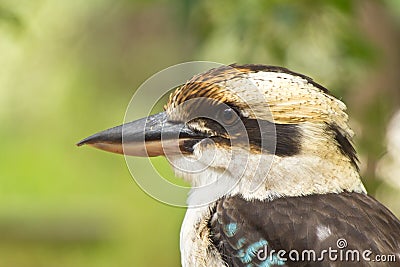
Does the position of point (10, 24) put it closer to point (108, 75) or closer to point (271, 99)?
point (271, 99)

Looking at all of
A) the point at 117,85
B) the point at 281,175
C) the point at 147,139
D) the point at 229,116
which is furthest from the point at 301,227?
the point at 117,85

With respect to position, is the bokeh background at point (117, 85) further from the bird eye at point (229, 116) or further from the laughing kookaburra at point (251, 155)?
the bird eye at point (229, 116)

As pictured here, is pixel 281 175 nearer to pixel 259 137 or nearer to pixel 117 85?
pixel 259 137

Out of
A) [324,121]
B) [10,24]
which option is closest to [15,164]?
[10,24]

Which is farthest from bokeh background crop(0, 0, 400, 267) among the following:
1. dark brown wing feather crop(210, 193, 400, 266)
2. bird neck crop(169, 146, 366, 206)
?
dark brown wing feather crop(210, 193, 400, 266)

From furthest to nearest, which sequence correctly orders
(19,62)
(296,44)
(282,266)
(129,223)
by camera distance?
(129,223)
(19,62)
(296,44)
(282,266)

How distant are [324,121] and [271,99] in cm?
17

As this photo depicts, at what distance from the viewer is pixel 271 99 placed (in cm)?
266

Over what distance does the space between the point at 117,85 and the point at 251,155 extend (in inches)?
207

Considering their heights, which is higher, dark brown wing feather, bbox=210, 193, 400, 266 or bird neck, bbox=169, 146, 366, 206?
bird neck, bbox=169, 146, 366, 206

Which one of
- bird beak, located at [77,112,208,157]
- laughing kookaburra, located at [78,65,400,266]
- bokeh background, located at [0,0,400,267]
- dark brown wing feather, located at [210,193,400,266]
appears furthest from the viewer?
bokeh background, located at [0,0,400,267]

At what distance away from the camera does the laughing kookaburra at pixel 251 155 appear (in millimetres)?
2615

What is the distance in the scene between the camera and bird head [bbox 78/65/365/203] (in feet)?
8.80

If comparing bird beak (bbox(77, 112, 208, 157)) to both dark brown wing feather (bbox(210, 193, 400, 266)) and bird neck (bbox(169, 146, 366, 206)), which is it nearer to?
bird neck (bbox(169, 146, 366, 206))
